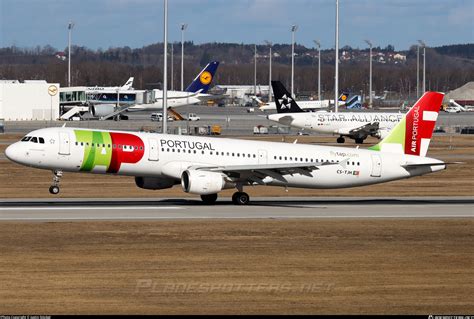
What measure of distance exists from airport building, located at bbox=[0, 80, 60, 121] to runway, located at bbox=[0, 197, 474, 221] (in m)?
110

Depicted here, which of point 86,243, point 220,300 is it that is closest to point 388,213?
point 86,243

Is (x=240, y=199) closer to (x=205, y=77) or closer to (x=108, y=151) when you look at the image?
(x=108, y=151)

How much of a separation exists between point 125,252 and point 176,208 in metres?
13.5

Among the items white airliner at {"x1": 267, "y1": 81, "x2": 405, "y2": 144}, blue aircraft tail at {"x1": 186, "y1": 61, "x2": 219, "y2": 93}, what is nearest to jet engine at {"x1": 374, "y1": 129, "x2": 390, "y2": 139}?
white airliner at {"x1": 267, "y1": 81, "x2": 405, "y2": 144}

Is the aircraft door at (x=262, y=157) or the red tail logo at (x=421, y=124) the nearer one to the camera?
the aircraft door at (x=262, y=157)

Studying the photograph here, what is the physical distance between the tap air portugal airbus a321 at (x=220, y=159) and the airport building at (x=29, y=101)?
368ft

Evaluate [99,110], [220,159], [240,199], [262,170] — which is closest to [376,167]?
[262,170]

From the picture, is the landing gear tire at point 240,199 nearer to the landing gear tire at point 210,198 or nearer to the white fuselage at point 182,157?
the landing gear tire at point 210,198

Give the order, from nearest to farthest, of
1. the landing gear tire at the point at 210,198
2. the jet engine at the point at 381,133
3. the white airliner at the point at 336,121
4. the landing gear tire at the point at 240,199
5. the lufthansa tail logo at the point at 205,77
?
the landing gear tire at the point at 240,199 → the landing gear tire at the point at 210,198 → the white airliner at the point at 336,121 → the jet engine at the point at 381,133 → the lufthansa tail logo at the point at 205,77

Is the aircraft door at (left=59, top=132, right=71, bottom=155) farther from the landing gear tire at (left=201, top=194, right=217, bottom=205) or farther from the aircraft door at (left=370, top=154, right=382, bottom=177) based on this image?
the aircraft door at (left=370, top=154, right=382, bottom=177)

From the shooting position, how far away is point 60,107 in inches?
6978

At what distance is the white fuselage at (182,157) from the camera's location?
157 feet

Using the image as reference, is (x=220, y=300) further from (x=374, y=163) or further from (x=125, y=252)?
(x=374, y=163)
